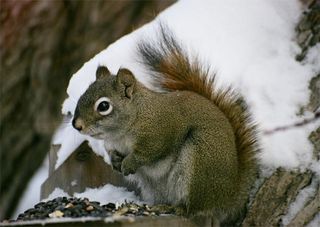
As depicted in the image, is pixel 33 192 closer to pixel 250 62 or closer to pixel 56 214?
pixel 250 62

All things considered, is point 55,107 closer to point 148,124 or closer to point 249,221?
point 148,124

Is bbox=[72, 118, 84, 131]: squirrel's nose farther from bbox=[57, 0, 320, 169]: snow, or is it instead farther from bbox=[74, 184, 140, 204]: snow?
bbox=[57, 0, 320, 169]: snow

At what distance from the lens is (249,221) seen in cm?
267

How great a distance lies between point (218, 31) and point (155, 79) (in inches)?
19.9

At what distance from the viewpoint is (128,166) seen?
2469 millimetres

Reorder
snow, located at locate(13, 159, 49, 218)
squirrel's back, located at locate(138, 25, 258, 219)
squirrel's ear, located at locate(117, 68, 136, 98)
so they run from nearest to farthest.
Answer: squirrel's ear, located at locate(117, 68, 136, 98)
squirrel's back, located at locate(138, 25, 258, 219)
snow, located at locate(13, 159, 49, 218)

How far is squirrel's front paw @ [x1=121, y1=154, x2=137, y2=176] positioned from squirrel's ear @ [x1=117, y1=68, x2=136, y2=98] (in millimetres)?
239

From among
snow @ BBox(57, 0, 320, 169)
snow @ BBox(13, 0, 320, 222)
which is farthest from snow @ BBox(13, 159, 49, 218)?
snow @ BBox(57, 0, 320, 169)

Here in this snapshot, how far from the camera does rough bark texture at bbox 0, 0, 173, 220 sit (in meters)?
2.05

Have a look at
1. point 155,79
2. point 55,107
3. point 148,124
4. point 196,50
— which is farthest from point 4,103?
point 196,50

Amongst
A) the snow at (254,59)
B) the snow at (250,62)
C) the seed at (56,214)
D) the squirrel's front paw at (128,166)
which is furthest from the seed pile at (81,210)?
the snow at (254,59)

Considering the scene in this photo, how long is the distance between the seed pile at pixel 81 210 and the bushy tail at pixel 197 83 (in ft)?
1.34

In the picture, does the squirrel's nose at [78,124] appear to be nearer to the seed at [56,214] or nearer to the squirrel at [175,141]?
the squirrel at [175,141]

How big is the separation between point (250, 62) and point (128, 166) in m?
0.86
